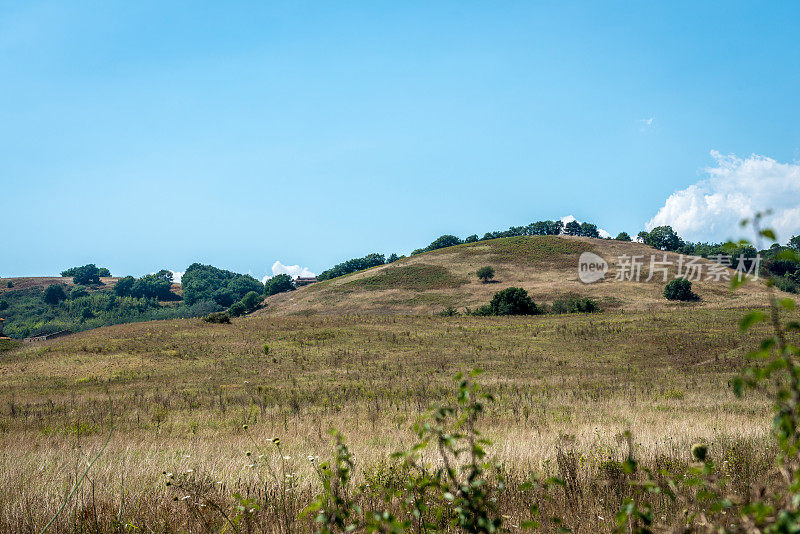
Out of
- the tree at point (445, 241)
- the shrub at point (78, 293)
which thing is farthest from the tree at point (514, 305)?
the shrub at point (78, 293)

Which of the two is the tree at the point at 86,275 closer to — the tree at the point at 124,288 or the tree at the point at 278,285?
the tree at the point at 124,288

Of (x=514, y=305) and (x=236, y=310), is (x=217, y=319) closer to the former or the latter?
(x=514, y=305)

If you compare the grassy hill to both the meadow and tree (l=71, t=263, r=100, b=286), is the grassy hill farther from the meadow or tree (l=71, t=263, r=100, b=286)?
tree (l=71, t=263, r=100, b=286)

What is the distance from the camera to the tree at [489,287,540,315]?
62.1 meters

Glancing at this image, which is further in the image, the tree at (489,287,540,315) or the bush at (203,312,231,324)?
the tree at (489,287,540,315)

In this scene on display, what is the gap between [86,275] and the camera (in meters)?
179

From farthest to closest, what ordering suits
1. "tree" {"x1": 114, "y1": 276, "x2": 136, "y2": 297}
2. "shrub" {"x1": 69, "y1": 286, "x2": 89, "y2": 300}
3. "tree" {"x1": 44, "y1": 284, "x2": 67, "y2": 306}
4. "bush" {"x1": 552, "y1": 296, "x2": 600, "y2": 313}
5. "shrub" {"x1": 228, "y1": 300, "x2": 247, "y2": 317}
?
1. "tree" {"x1": 114, "y1": 276, "x2": 136, "y2": 297}
2. "shrub" {"x1": 69, "y1": 286, "x2": 89, "y2": 300}
3. "tree" {"x1": 44, "y1": 284, "x2": 67, "y2": 306}
4. "shrub" {"x1": 228, "y1": 300, "x2": 247, "y2": 317}
5. "bush" {"x1": 552, "y1": 296, "x2": 600, "y2": 313}

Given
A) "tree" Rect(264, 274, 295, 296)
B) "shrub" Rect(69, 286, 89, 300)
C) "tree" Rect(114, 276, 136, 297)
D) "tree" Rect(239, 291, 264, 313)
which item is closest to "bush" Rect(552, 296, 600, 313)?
"tree" Rect(239, 291, 264, 313)

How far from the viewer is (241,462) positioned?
7297 mm

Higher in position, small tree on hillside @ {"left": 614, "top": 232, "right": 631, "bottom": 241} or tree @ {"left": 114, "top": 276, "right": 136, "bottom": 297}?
small tree on hillside @ {"left": 614, "top": 232, "right": 631, "bottom": 241}

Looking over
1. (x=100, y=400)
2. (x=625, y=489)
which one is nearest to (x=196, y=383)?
(x=100, y=400)

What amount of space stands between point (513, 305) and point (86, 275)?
172495mm

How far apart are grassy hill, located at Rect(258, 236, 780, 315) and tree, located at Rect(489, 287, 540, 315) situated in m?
11.0

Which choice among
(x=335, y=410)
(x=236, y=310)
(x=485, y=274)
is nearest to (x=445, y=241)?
(x=485, y=274)
